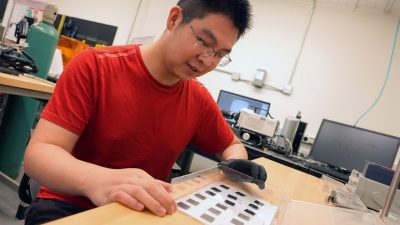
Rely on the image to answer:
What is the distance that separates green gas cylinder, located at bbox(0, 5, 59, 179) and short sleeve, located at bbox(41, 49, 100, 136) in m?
1.52

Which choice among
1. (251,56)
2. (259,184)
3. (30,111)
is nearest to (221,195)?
(259,184)

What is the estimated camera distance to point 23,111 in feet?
7.01

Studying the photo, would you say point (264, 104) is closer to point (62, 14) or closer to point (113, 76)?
point (113, 76)

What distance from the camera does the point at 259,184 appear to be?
83cm

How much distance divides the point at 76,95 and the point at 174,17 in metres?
0.37

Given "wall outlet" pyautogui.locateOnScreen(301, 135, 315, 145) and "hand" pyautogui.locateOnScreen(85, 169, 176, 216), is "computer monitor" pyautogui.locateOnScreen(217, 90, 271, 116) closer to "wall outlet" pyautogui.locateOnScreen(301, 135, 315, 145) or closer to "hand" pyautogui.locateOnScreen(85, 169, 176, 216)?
"wall outlet" pyautogui.locateOnScreen(301, 135, 315, 145)

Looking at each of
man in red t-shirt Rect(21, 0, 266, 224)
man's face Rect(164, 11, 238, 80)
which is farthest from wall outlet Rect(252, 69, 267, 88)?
man's face Rect(164, 11, 238, 80)

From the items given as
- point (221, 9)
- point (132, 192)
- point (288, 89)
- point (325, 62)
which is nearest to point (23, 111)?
point (221, 9)

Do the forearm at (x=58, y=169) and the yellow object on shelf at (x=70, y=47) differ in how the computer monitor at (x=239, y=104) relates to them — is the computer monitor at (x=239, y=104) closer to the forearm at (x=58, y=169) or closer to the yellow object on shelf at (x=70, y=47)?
the yellow object on shelf at (x=70, y=47)

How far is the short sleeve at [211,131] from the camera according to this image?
1.14 m

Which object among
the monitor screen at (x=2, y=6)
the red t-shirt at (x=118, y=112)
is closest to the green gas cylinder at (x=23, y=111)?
the red t-shirt at (x=118, y=112)

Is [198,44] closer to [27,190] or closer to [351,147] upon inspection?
[27,190]

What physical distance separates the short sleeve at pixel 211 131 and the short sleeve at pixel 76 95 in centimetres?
44

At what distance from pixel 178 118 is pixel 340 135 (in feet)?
6.50
